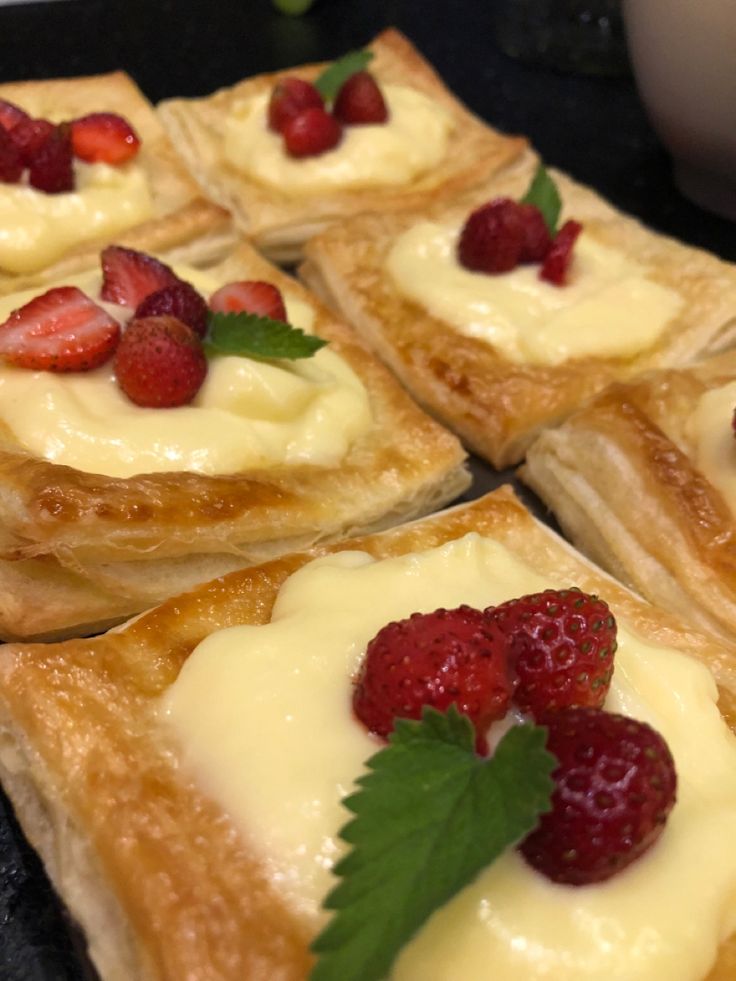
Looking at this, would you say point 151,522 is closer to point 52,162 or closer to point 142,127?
point 52,162

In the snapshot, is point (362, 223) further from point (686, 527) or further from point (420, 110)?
point (686, 527)

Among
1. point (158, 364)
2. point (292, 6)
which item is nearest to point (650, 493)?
point (158, 364)

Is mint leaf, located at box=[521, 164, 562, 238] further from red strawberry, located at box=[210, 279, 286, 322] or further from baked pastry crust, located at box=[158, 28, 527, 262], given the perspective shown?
red strawberry, located at box=[210, 279, 286, 322]

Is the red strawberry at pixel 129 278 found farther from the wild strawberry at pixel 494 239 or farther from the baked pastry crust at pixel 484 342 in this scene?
the wild strawberry at pixel 494 239

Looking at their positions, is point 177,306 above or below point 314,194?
above

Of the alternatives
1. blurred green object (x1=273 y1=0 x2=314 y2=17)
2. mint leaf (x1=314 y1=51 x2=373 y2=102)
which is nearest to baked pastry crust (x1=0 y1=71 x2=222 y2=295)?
mint leaf (x1=314 y1=51 x2=373 y2=102)

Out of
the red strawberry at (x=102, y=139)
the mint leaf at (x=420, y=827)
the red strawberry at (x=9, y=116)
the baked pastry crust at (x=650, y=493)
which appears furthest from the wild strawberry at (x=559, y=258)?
the mint leaf at (x=420, y=827)
